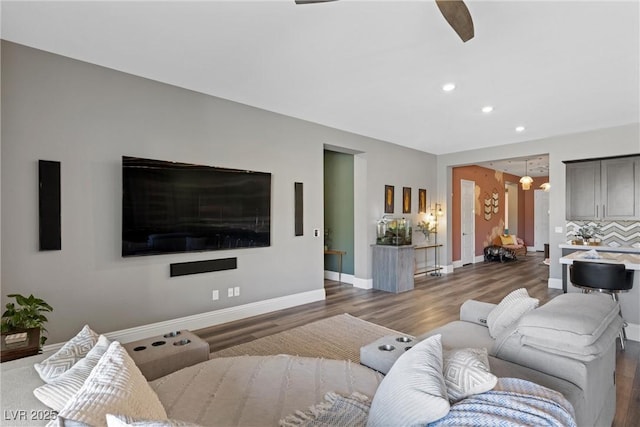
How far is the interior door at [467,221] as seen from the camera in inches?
336

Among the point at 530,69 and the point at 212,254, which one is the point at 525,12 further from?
the point at 212,254

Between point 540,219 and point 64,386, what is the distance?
45.6ft

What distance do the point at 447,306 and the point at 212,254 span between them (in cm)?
346

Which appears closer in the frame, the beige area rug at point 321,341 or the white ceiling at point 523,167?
the beige area rug at point 321,341

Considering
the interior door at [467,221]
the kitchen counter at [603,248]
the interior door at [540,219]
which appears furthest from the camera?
the interior door at [540,219]

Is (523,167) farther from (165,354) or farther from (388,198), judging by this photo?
(165,354)

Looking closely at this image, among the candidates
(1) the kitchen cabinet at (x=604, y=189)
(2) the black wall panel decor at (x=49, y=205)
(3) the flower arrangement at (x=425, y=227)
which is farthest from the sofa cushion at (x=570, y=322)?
(3) the flower arrangement at (x=425, y=227)

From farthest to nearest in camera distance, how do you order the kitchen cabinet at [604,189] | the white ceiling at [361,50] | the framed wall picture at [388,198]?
the framed wall picture at [388,198]
the kitchen cabinet at [604,189]
the white ceiling at [361,50]

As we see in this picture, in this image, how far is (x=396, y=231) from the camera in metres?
6.07

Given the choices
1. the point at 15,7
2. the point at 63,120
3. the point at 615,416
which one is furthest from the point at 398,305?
the point at 15,7

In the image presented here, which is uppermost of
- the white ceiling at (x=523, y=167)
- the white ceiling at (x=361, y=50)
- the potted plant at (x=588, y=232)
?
the white ceiling at (x=361, y=50)

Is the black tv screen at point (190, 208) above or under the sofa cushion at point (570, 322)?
above

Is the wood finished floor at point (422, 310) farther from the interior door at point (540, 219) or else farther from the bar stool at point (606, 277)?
the interior door at point (540, 219)

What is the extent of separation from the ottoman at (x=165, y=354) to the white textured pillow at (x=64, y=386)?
2.70 ft
